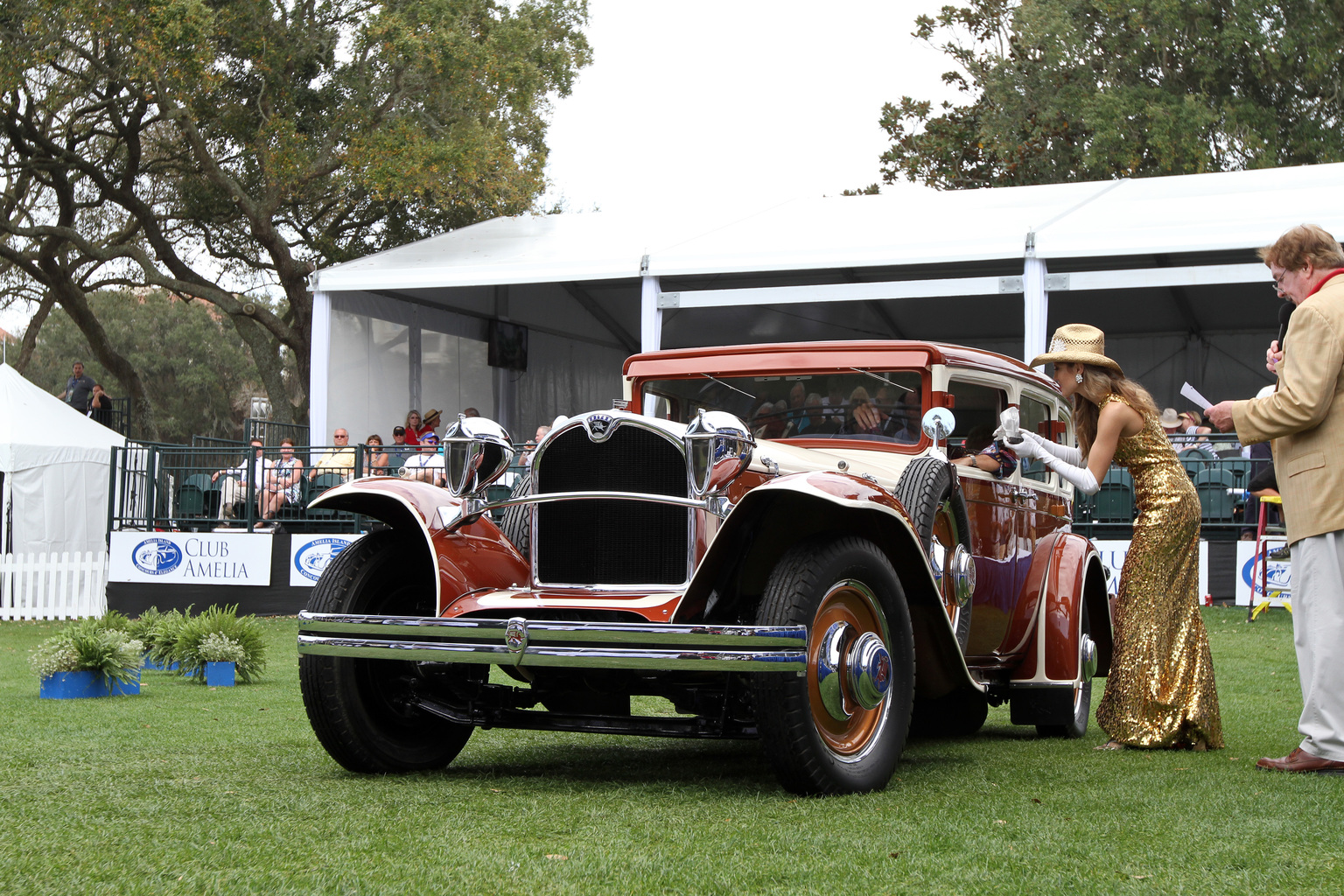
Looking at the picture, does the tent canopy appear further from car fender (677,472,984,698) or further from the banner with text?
car fender (677,472,984,698)

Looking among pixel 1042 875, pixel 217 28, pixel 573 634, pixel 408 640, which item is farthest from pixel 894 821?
pixel 217 28

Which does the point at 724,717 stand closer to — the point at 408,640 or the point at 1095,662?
the point at 408,640

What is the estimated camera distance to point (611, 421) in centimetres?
449

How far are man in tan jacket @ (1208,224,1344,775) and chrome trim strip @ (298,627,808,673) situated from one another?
1.94 metres

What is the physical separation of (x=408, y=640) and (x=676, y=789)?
41.2 inches

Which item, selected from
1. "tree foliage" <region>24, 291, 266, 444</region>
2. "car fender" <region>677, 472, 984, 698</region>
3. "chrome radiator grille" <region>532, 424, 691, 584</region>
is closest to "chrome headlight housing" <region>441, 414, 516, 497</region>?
"chrome radiator grille" <region>532, 424, 691, 584</region>

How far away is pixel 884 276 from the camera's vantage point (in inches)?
707

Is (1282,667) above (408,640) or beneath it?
beneath

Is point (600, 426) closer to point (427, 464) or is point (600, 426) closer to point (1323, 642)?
point (1323, 642)

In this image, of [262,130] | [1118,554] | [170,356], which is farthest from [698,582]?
[170,356]

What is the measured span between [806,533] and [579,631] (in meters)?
0.88

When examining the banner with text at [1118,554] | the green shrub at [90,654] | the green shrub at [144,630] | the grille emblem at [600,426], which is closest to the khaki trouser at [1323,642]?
the grille emblem at [600,426]

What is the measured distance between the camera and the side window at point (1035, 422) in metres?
6.01

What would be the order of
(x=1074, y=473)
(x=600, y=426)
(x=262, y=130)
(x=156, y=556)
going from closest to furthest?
(x=600, y=426) < (x=1074, y=473) < (x=156, y=556) < (x=262, y=130)
